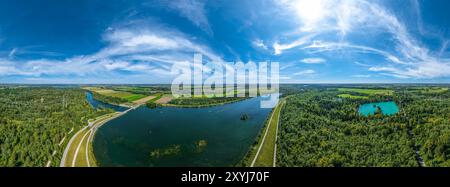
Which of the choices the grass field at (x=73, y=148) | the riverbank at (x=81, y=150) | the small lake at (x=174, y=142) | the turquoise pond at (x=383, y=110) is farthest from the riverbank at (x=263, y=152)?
the turquoise pond at (x=383, y=110)

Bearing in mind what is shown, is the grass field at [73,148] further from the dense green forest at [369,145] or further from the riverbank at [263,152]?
the dense green forest at [369,145]

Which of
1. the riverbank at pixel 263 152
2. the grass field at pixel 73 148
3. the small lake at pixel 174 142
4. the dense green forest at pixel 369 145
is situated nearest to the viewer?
the dense green forest at pixel 369 145

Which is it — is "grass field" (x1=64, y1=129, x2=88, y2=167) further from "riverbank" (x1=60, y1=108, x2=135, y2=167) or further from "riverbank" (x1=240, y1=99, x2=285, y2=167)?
"riverbank" (x1=240, y1=99, x2=285, y2=167)

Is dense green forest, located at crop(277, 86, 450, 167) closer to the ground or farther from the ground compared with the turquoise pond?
closer to the ground

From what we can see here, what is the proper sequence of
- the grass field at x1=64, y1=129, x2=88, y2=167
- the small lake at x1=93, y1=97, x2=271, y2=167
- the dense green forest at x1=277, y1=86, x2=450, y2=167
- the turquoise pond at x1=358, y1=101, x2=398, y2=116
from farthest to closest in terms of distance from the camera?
1. the turquoise pond at x1=358, y1=101, x2=398, y2=116
2. the small lake at x1=93, y1=97, x2=271, y2=167
3. the grass field at x1=64, y1=129, x2=88, y2=167
4. the dense green forest at x1=277, y1=86, x2=450, y2=167

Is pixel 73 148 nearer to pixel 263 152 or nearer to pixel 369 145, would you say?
pixel 263 152

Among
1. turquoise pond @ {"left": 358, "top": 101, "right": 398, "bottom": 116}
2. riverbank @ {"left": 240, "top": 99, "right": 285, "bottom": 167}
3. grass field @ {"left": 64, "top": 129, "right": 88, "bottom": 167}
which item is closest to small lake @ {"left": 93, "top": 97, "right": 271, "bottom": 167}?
riverbank @ {"left": 240, "top": 99, "right": 285, "bottom": 167}

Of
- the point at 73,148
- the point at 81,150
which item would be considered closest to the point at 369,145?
the point at 81,150

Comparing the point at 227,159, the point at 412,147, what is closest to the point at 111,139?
the point at 227,159

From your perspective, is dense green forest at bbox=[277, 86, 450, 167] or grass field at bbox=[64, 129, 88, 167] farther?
grass field at bbox=[64, 129, 88, 167]
